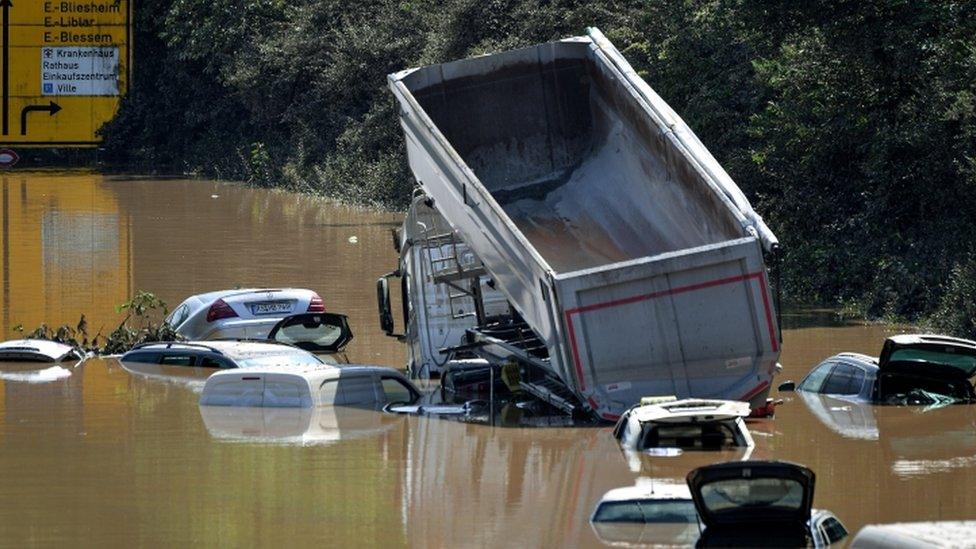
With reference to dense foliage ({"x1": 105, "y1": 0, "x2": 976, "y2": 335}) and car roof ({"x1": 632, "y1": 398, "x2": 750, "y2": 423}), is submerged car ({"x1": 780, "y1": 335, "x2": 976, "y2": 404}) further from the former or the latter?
dense foliage ({"x1": 105, "y1": 0, "x2": 976, "y2": 335})

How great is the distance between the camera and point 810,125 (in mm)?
30500

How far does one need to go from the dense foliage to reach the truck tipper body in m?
5.12

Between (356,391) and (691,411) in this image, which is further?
(356,391)

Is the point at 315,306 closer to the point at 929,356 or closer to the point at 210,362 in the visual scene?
the point at 210,362

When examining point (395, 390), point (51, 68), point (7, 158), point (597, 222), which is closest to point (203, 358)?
point (395, 390)

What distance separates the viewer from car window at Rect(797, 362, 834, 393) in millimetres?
20781

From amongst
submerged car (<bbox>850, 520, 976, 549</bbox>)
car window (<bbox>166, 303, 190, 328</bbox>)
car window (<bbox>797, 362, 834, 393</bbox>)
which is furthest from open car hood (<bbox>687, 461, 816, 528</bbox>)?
car window (<bbox>166, 303, 190, 328</bbox>)

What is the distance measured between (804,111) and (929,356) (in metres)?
11.3

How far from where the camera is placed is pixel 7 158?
2239 inches

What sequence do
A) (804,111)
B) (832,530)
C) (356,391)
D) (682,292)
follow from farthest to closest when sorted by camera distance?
1. (804,111)
2. (356,391)
3. (682,292)
4. (832,530)

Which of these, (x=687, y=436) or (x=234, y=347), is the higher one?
(x=234, y=347)

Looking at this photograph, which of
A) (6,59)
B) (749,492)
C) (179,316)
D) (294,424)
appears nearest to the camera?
(749,492)

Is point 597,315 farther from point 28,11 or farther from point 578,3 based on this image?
point 28,11

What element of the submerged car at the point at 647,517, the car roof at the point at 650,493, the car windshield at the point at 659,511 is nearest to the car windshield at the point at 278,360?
the car roof at the point at 650,493
